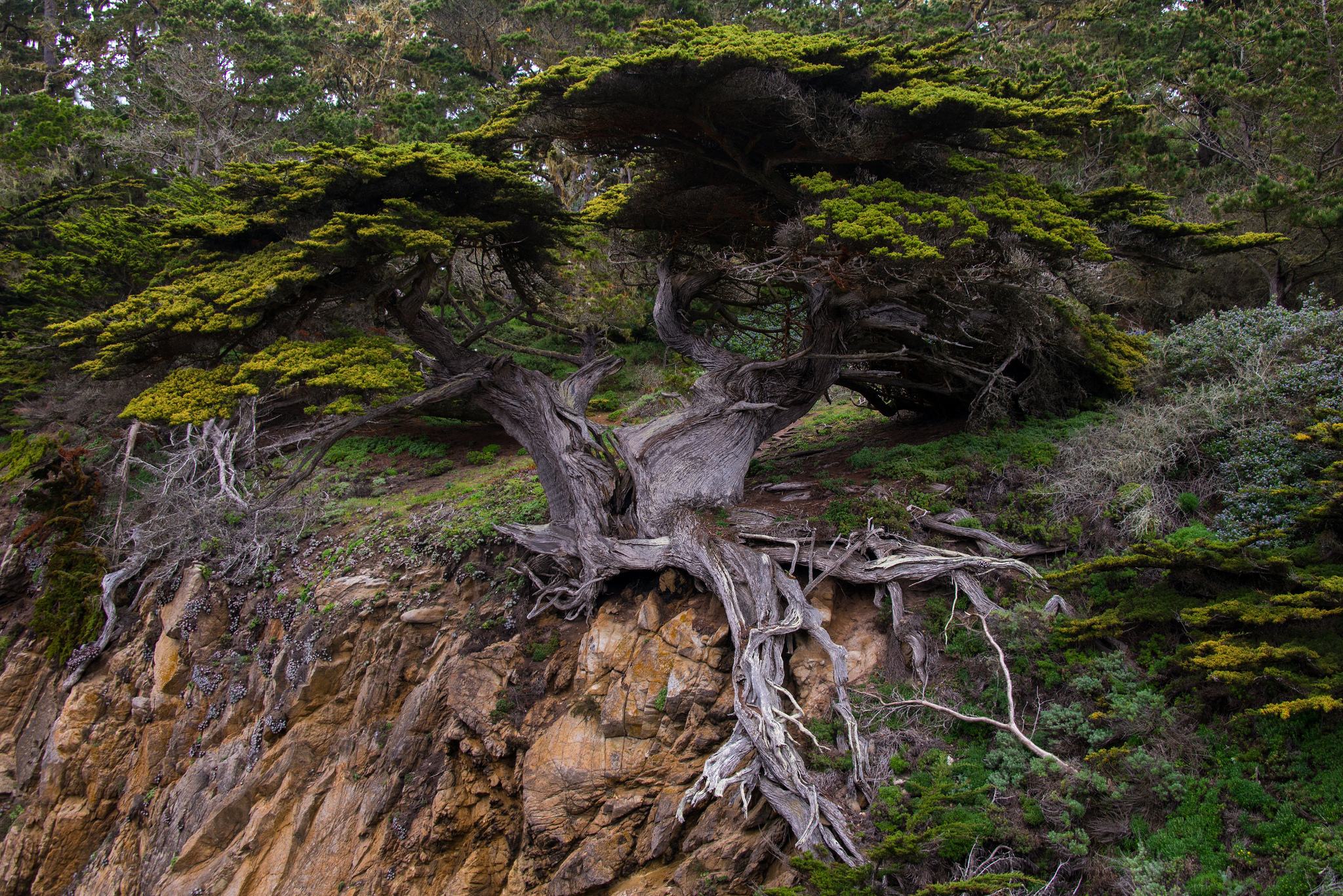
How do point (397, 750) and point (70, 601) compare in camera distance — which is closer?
point (397, 750)

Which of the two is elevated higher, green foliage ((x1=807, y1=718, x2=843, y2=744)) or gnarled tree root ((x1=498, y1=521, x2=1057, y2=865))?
gnarled tree root ((x1=498, y1=521, x2=1057, y2=865))

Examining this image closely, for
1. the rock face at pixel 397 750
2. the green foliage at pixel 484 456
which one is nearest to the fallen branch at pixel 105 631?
the rock face at pixel 397 750

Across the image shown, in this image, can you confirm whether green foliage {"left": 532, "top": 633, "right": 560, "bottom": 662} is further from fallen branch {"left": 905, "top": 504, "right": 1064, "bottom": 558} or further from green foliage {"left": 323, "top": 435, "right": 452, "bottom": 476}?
green foliage {"left": 323, "top": 435, "right": 452, "bottom": 476}

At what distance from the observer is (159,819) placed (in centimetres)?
846

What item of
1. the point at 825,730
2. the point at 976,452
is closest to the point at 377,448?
the point at 976,452

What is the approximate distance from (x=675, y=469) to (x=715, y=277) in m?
2.48

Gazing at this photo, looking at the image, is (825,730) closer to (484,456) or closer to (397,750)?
(397,750)

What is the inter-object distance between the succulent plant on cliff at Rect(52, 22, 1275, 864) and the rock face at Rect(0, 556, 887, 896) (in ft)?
1.67

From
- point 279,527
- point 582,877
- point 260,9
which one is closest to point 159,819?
point 279,527

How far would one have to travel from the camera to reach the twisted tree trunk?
638cm

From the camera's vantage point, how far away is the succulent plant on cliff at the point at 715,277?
5922mm

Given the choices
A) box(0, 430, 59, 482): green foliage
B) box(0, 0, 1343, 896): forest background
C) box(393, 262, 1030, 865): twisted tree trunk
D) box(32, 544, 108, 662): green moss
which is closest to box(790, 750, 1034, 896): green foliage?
box(0, 0, 1343, 896): forest background

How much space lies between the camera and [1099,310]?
27.9 feet

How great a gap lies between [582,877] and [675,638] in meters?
2.07
